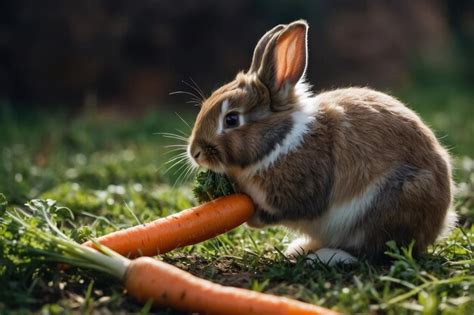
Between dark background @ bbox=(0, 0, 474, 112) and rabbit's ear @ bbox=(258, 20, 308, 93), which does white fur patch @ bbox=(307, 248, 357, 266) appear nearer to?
rabbit's ear @ bbox=(258, 20, 308, 93)

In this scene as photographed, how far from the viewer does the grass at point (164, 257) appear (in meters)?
3.75

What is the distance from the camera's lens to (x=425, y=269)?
4285mm

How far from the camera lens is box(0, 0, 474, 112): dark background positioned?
11.3m

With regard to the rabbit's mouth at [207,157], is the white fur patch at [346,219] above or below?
below

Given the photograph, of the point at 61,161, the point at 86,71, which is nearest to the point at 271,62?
the point at 61,161

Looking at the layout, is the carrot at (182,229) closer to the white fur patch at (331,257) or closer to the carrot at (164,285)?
the carrot at (164,285)

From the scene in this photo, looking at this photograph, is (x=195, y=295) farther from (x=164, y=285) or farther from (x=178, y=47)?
(x=178, y=47)

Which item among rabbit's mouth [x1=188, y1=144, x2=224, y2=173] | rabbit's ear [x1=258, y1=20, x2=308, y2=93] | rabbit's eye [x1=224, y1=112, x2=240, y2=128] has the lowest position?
rabbit's mouth [x1=188, y1=144, x2=224, y2=173]

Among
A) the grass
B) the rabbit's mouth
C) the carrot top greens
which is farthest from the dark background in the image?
the rabbit's mouth

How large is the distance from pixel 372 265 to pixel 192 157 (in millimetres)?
1320

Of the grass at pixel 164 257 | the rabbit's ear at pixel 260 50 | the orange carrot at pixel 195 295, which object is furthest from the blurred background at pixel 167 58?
the orange carrot at pixel 195 295

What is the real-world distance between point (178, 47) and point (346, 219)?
26.4ft

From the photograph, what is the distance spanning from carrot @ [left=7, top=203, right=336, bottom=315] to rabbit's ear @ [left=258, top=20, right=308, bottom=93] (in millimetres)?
1560

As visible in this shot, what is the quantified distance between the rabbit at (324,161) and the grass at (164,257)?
23 cm
